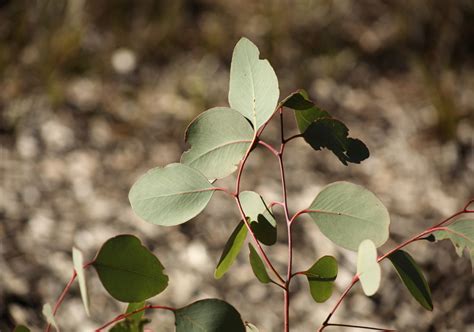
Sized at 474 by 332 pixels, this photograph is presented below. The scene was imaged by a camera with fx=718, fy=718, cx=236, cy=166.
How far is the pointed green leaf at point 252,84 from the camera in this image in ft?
1.93

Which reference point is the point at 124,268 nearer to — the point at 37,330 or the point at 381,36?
the point at 37,330

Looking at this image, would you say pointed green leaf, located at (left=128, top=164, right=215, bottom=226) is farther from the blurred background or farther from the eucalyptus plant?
the blurred background

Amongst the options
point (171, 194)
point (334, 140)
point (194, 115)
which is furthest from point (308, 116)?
point (194, 115)

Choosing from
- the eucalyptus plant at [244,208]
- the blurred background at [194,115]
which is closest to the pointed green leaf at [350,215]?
the eucalyptus plant at [244,208]

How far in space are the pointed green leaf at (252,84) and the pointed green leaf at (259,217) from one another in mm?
65

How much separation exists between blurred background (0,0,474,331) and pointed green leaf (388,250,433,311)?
136 cm

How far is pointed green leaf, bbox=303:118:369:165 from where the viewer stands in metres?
0.59

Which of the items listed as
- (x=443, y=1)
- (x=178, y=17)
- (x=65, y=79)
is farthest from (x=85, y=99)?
(x=443, y=1)

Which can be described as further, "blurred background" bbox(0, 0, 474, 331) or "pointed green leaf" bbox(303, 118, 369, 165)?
"blurred background" bbox(0, 0, 474, 331)

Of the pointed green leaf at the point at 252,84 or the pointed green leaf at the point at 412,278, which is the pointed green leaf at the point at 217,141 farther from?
the pointed green leaf at the point at 412,278

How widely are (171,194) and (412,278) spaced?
21cm

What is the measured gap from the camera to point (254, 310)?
2053 millimetres

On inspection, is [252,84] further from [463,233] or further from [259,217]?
[463,233]

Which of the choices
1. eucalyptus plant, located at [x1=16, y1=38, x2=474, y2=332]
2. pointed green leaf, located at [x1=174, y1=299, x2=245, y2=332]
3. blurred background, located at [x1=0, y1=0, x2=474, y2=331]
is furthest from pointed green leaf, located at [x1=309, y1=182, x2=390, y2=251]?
blurred background, located at [x1=0, y1=0, x2=474, y2=331]
